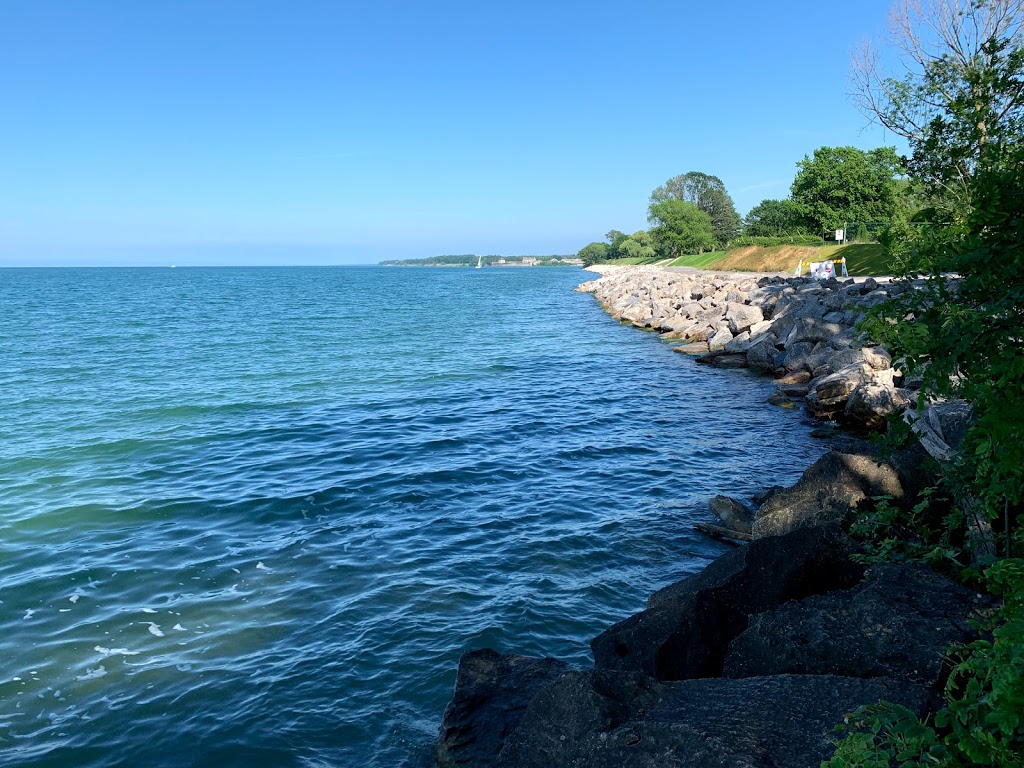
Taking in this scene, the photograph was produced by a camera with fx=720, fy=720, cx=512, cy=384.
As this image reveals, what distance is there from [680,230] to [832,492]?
137 metres

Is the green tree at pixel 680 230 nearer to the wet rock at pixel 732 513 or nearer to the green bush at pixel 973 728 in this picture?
the wet rock at pixel 732 513

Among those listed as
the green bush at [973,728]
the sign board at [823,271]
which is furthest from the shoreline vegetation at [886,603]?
the sign board at [823,271]

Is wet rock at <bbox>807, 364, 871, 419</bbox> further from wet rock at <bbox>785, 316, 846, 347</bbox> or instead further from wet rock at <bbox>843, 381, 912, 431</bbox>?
wet rock at <bbox>785, 316, 846, 347</bbox>

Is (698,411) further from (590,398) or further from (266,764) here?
(266,764)

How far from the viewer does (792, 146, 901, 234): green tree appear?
80.3m

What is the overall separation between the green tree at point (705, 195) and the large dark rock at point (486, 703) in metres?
Answer: 165

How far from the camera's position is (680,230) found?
140 m

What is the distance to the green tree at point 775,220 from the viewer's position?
8750 centimetres

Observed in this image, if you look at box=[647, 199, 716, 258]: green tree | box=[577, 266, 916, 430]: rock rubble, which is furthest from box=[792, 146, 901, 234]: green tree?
box=[647, 199, 716, 258]: green tree

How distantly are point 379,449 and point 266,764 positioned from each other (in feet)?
38.5

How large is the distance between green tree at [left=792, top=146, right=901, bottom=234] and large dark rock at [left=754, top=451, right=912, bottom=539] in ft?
255

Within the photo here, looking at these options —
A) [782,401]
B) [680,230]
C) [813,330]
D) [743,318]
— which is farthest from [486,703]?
[680,230]

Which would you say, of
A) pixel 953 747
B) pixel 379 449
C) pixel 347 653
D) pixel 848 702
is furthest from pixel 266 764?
pixel 379 449

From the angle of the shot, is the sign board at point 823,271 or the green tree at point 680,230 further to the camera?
the green tree at point 680,230
